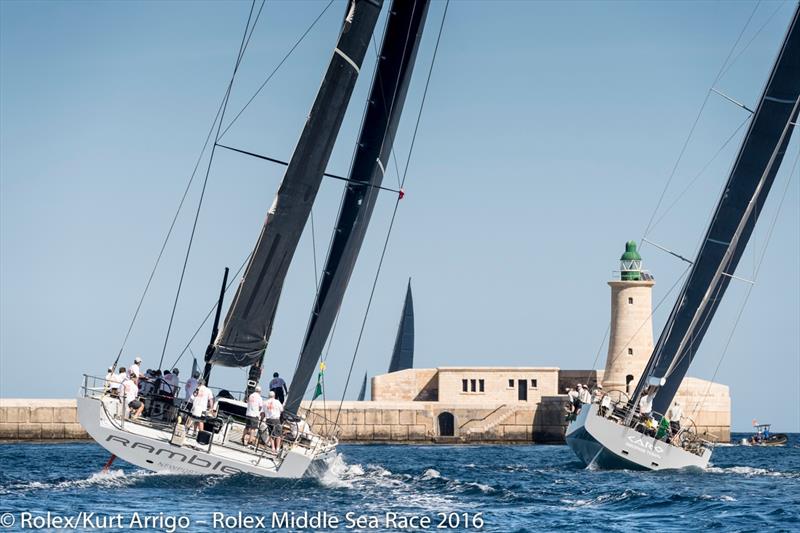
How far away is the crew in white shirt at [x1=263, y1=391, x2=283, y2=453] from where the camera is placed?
26297 millimetres

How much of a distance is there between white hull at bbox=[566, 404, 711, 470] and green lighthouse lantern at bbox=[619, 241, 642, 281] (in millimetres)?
25118

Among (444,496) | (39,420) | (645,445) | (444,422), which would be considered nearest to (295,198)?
(444,496)

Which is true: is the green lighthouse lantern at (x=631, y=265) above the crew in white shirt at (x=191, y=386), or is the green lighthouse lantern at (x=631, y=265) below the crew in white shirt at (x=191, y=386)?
above

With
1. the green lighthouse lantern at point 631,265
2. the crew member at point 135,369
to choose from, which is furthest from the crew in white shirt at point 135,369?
the green lighthouse lantern at point 631,265

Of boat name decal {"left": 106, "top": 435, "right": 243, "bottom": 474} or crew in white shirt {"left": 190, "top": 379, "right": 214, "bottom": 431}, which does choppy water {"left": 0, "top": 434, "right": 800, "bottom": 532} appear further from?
crew in white shirt {"left": 190, "top": 379, "right": 214, "bottom": 431}

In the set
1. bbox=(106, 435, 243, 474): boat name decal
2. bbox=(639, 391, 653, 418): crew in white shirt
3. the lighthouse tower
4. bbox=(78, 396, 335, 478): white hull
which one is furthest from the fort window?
bbox=(106, 435, 243, 474): boat name decal

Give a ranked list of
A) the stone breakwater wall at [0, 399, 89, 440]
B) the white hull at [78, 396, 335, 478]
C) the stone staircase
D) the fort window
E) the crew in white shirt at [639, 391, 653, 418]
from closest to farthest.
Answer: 1. the white hull at [78, 396, 335, 478]
2. the crew in white shirt at [639, 391, 653, 418]
3. the stone breakwater wall at [0, 399, 89, 440]
4. the stone staircase
5. the fort window

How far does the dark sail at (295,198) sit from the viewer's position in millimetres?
27203

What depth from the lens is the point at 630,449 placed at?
3878 centimetres

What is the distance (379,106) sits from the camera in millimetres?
30922

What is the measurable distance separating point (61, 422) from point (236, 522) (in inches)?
1570

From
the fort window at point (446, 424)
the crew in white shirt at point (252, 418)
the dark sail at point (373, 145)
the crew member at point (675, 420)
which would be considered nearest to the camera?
the crew in white shirt at point (252, 418)

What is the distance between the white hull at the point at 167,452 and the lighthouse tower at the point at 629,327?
39.3 m

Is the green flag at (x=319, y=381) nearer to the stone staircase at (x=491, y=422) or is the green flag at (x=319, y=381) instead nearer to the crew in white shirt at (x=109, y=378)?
the crew in white shirt at (x=109, y=378)
